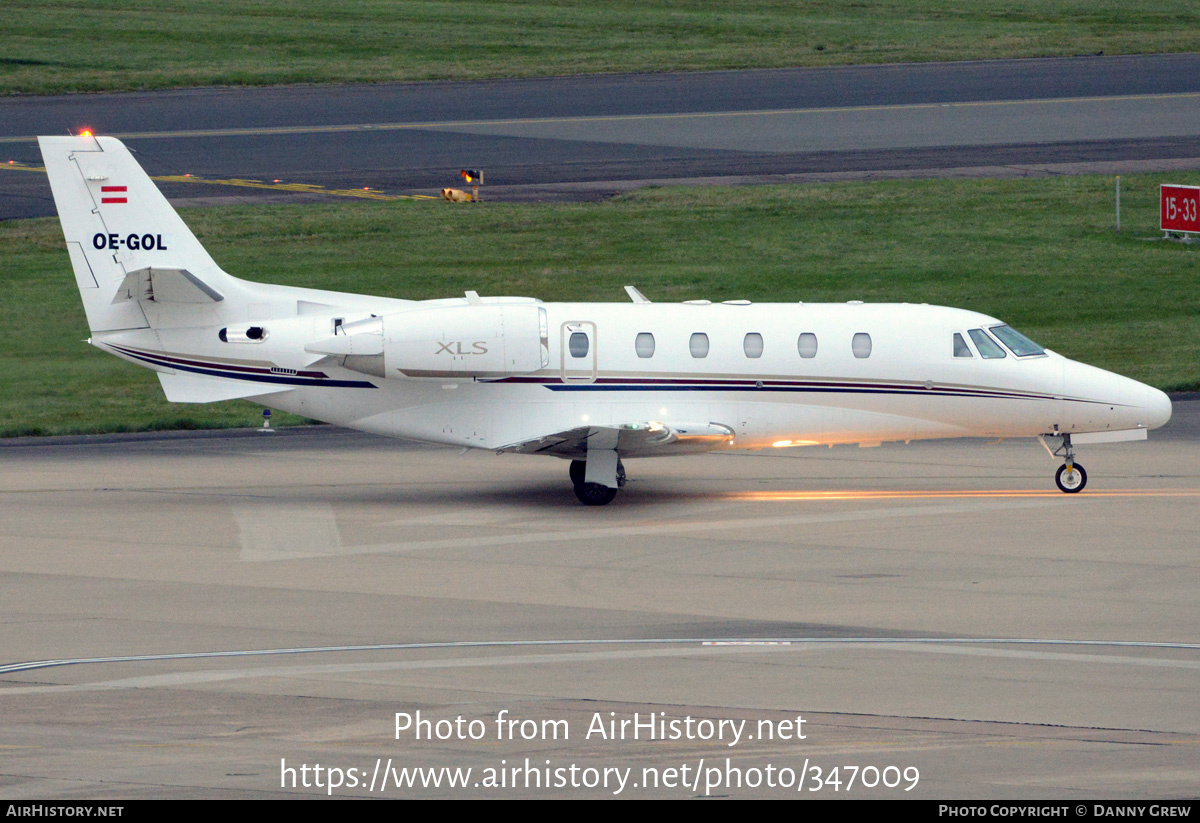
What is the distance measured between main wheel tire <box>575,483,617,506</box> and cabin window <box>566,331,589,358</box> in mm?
1941

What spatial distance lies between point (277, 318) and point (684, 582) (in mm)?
8341

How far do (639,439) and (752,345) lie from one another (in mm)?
2228

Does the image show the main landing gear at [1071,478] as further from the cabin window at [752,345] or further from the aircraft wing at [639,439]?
the aircraft wing at [639,439]

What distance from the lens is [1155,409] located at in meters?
25.2

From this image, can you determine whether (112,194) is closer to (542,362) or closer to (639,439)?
(542,362)

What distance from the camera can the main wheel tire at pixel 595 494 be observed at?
81.7 feet

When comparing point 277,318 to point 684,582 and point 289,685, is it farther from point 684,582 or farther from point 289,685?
point 289,685

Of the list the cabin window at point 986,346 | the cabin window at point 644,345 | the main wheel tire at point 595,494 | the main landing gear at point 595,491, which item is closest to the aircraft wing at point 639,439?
the main landing gear at point 595,491

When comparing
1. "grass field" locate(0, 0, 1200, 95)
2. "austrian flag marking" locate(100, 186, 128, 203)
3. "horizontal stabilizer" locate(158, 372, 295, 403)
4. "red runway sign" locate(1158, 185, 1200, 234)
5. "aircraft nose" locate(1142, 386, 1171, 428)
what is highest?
"grass field" locate(0, 0, 1200, 95)

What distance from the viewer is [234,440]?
31.2 metres

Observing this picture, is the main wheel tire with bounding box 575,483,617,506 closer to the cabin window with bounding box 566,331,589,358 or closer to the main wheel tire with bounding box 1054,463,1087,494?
the cabin window with bounding box 566,331,589,358

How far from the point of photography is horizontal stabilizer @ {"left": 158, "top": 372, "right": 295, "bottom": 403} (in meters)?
25.0

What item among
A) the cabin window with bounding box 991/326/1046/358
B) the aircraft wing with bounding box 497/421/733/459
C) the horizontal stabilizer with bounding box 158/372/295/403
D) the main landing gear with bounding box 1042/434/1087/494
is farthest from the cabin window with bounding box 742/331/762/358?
the horizontal stabilizer with bounding box 158/372/295/403

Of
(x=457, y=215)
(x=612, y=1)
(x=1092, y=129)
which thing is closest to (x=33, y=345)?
(x=457, y=215)
